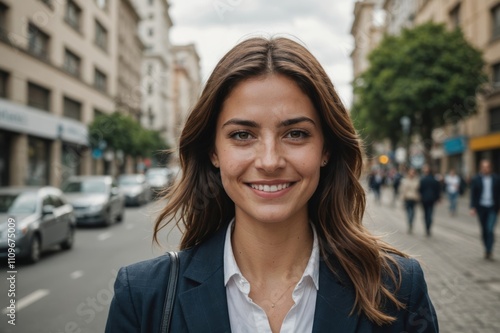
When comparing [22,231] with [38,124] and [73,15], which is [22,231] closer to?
[38,124]

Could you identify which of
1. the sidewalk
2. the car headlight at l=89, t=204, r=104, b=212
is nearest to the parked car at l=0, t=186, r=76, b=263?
the car headlight at l=89, t=204, r=104, b=212

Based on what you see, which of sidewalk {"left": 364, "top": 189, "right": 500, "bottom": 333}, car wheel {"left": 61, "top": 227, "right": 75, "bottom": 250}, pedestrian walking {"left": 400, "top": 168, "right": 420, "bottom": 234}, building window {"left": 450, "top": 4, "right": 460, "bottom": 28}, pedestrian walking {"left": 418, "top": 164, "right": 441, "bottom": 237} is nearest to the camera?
sidewalk {"left": 364, "top": 189, "right": 500, "bottom": 333}

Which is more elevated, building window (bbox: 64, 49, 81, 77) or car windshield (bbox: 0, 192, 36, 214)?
building window (bbox: 64, 49, 81, 77)

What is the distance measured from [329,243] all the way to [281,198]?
34cm

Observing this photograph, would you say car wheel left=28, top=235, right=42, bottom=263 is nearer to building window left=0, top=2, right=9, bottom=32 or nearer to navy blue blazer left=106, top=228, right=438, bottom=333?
navy blue blazer left=106, top=228, right=438, bottom=333

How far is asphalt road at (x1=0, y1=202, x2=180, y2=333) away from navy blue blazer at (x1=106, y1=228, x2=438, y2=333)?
721 mm

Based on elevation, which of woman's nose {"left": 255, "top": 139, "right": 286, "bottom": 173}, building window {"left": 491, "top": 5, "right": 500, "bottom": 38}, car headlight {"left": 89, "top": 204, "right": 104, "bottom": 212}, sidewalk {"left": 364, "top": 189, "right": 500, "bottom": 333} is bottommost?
sidewalk {"left": 364, "top": 189, "right": 500, "bottom": 333}

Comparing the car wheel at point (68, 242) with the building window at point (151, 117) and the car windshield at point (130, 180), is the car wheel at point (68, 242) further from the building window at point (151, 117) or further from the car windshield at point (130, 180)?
the building window at point (151, 117)

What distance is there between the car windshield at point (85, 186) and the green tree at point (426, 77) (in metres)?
20.1

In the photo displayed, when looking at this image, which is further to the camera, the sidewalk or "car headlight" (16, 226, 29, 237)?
"car headlight" (16, 226, 29, 237)

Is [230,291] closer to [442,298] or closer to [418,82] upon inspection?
[442,298]

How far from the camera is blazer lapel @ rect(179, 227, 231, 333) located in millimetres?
1792

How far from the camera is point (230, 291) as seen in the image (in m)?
1.96

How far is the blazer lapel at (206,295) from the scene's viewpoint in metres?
1.79
